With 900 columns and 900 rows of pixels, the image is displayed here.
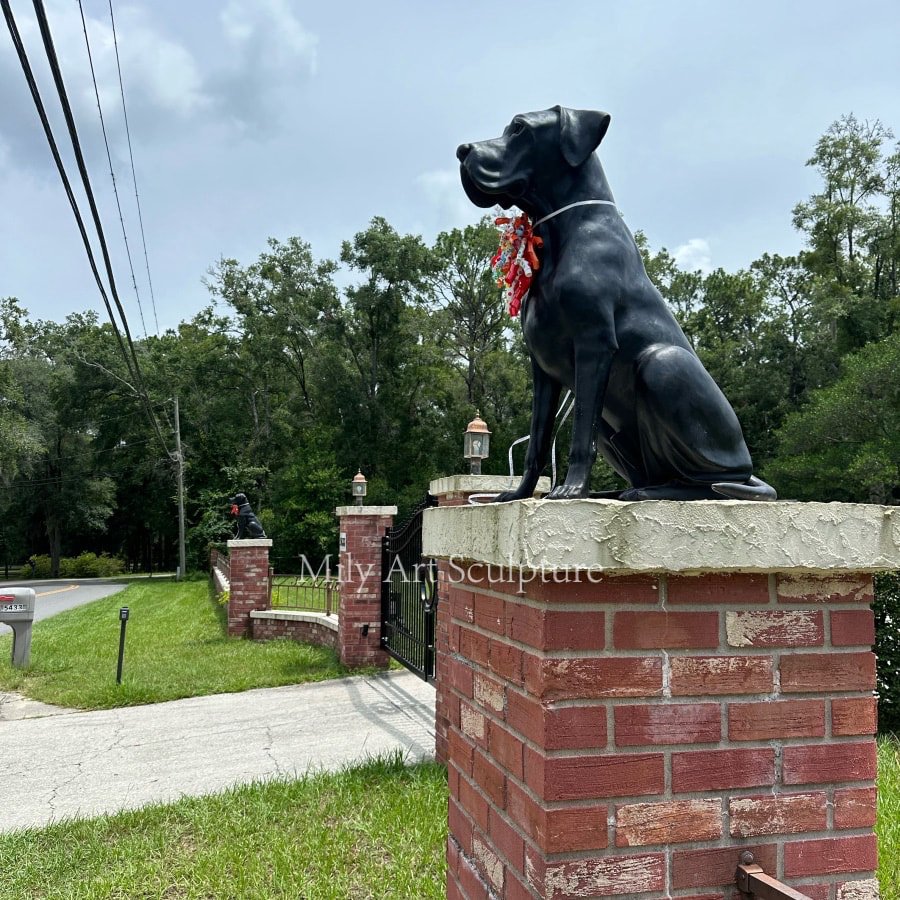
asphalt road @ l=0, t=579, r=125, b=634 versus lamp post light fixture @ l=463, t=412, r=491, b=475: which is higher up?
lamp post light fixture @ l=463, t=412, r=491, b=475

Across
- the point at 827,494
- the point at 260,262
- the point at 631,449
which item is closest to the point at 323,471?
the point at 260,262

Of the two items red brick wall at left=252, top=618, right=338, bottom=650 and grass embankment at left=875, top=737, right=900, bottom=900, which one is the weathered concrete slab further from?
red brick wall at left=252, top=618, right=338, bottom=650

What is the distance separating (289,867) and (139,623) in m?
12.2

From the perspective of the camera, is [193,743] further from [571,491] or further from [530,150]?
[530,150]

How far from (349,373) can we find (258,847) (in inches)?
1132

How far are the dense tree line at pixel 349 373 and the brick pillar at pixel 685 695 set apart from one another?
962 inches

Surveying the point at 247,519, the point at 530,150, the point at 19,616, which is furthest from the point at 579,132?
the point at 247,519

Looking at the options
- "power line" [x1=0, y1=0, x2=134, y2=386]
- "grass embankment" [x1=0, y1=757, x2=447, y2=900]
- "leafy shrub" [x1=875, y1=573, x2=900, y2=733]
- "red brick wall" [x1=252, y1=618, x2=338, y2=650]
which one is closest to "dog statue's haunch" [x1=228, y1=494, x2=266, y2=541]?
"red brick wall" [x1=252, y1=618, x2=338, y2=650]

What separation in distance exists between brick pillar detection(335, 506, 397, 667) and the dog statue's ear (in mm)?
7454

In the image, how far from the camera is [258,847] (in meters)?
4.00

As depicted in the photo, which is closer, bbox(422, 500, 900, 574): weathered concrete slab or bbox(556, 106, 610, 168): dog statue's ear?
bbox(422, 500, 900, 574): weathered concrete slab

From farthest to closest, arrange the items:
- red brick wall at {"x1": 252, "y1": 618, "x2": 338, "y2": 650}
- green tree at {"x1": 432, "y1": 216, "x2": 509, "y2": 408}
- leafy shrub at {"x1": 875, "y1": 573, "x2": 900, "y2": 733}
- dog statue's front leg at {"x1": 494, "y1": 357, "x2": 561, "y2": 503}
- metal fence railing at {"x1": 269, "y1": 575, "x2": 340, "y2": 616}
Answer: green tree at {"x1": 432, "y1": 216, "x2": 509, "y2": 408} → metal fence railing at {"x1": 269, "y1": 575, "x2": 340, "y2": 616} → red brick wall at {"x1": 252, "y1": 618, "x2": 338, "y2": 650} → leafy shrub at {"x1": 875, "y1": 573, "x2": 900, "y2": 733} → dog statue's front leg at {"x1": 494, "y1": 357, "x2": 561, "y2": 503}

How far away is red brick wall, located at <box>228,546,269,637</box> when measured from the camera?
12.3m

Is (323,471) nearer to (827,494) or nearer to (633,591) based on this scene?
(827,494)
